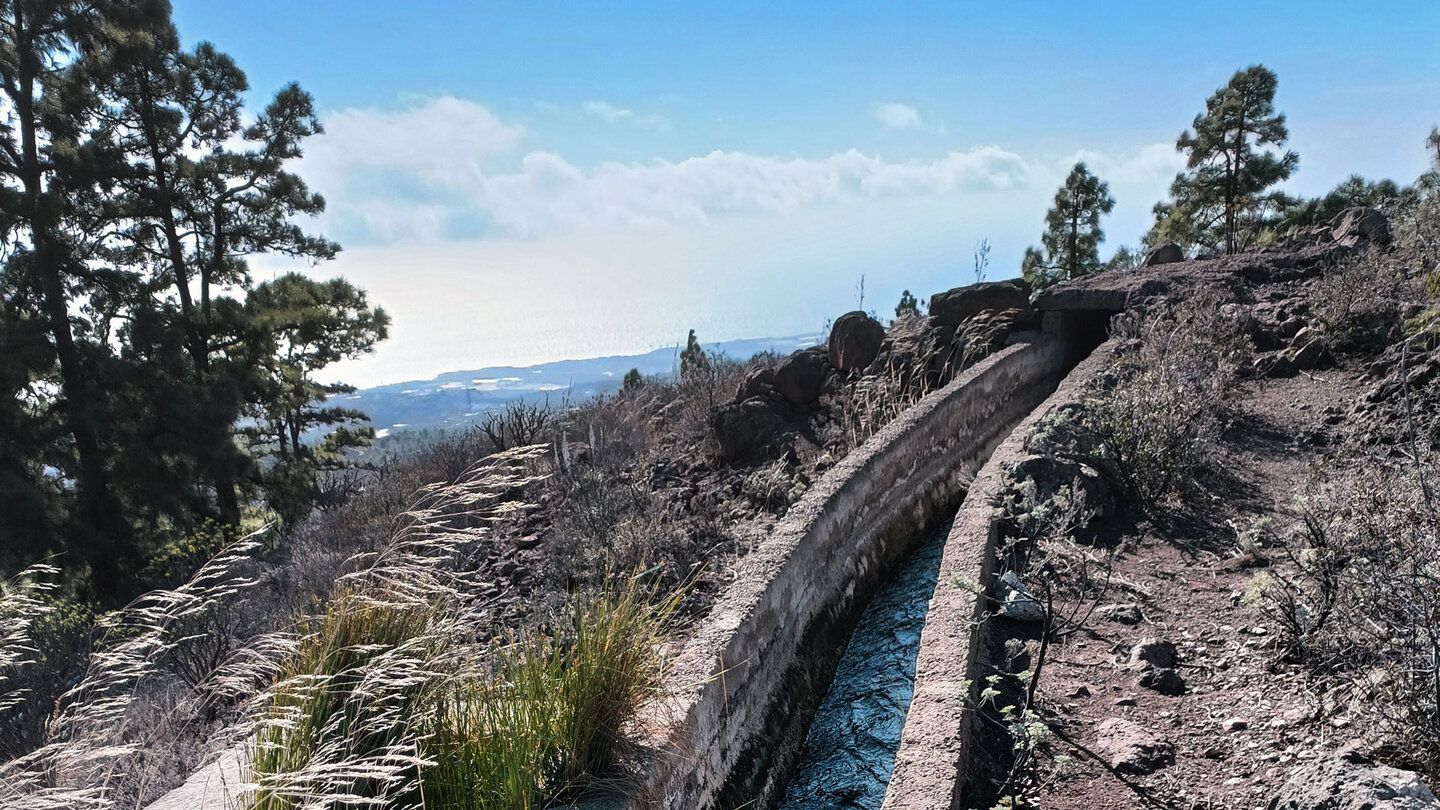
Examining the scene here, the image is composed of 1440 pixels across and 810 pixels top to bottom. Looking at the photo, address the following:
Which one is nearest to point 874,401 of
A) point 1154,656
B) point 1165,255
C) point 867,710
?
point 867,710

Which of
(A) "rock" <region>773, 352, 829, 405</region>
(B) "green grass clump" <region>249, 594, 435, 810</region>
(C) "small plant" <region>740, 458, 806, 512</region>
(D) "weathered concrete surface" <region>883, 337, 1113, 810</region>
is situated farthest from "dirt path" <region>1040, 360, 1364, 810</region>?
(A) "rock" <region>773, 352, 829, 405</region>

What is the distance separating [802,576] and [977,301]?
6624mm

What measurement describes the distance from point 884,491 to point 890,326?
563 cm

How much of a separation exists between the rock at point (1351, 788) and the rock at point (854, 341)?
25.4 feet

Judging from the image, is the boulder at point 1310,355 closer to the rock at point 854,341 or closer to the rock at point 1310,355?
the rock at point 1310,355

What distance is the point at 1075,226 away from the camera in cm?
1983

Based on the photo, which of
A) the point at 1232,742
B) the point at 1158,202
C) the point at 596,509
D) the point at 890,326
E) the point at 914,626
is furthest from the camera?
the point at 1158,202

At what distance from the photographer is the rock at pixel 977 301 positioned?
10484 mm

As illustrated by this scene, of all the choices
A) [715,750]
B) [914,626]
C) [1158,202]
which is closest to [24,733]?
[715,750]

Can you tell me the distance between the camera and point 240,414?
14.6m

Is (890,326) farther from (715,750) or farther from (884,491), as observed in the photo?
(715,750)

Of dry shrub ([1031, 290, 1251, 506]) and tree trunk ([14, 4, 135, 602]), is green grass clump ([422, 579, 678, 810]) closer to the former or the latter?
dry shrub ([1031, 290, 1251, 506])

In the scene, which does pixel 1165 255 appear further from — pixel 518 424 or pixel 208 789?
pixel 208 789

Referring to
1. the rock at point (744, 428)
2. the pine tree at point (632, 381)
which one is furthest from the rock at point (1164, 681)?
the pine tree at point (632, 381)
